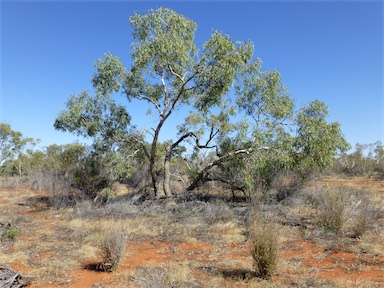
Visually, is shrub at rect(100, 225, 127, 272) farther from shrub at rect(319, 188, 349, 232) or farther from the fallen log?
shrub at rect(319, 188, 349, 232)

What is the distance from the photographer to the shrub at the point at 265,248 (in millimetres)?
5359

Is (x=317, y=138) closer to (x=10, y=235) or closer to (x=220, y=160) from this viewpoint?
(x=220, y=160)

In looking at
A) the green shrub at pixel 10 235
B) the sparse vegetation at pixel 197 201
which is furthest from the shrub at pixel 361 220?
Result: the green shrub at pixel 10 235

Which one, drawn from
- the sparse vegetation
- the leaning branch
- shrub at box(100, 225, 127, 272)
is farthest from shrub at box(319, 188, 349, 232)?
shrub at box(100, 225, 127, 272)

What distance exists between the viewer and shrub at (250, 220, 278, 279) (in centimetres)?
536

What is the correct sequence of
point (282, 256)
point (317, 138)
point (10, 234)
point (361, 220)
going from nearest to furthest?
point (282, 256), point (361, 220), point (10, 234), point (317, 138)

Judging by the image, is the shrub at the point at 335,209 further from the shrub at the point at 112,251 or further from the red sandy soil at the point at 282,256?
the shrub at the point at 112,251

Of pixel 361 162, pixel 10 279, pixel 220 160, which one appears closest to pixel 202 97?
pixel 220 160

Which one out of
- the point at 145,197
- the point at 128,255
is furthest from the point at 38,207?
the point at 128,255

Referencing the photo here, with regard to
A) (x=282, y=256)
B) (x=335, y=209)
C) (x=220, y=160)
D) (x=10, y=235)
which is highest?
(x=220, y=160)

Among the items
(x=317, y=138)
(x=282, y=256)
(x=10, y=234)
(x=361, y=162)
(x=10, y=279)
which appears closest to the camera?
(x=10, y=279)

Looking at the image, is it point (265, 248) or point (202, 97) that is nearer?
point (265, 248)

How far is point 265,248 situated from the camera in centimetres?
539

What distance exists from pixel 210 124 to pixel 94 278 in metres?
9.38
